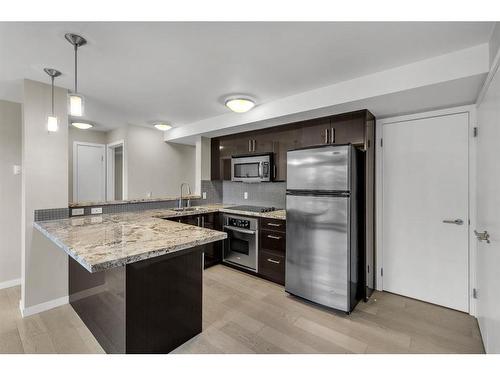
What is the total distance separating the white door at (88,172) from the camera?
448 cm

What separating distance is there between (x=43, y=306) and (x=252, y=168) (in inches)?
114

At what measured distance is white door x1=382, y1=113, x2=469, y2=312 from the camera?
7.80 feet

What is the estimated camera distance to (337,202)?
7.55 ft

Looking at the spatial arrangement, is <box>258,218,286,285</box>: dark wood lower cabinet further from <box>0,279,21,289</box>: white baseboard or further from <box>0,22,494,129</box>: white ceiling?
<box>0,279,21,289</box>: white baseboard

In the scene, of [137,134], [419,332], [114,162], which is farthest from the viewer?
[114,162]

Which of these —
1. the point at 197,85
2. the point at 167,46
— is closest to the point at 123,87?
the point at 197,85

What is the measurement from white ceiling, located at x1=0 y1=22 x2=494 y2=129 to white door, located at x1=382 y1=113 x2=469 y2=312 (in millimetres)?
1016

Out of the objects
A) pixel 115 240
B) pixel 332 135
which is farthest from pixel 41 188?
pixel 332 135

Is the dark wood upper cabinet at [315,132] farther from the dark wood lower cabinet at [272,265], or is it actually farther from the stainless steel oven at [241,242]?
the dark wood lower cabinet at [272,265]

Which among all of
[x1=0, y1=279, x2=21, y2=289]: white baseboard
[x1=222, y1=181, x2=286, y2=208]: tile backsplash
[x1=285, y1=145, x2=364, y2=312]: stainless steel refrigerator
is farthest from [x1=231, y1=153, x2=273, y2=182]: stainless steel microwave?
[x1=0, y1=279, x2=21, y2=289]: white baseboard

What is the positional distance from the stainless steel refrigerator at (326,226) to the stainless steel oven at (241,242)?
2.13 ft

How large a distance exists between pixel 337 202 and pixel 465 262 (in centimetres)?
146

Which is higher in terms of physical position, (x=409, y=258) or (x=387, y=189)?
(x=387, y=189)
